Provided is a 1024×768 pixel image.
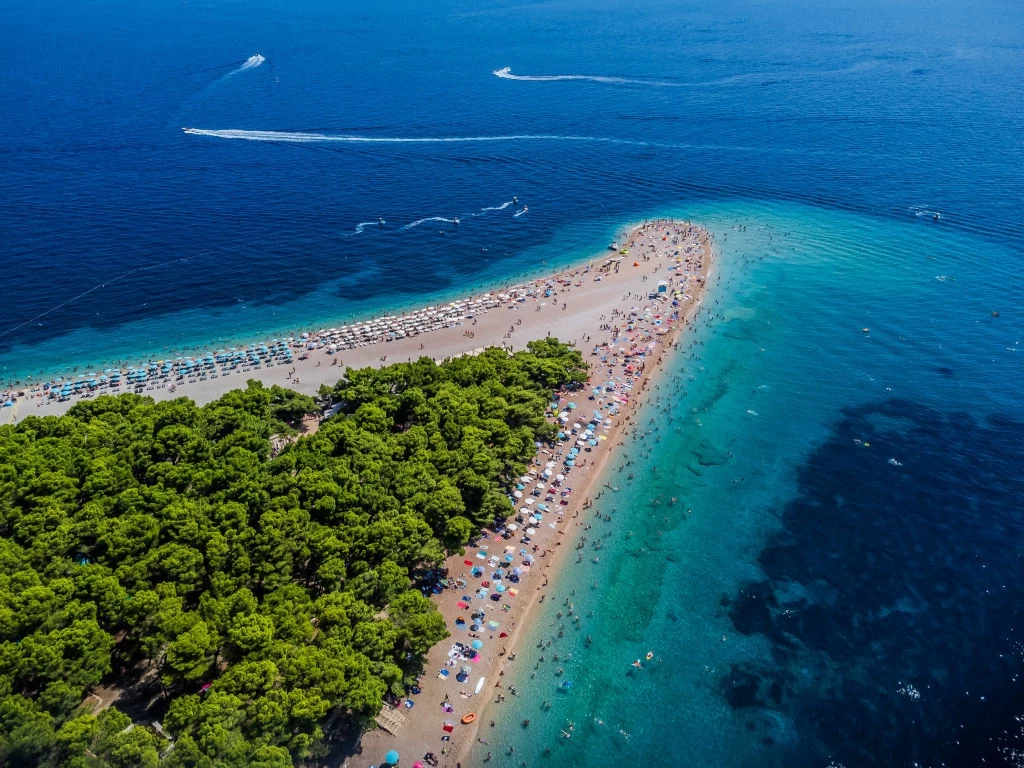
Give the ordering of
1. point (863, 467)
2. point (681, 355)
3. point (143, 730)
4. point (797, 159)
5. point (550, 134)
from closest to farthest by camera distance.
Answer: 1. point (143, 730)
2. point (863, 467)
3. point (681, 355)
4. point (797, 159)
5. point (550, 134)

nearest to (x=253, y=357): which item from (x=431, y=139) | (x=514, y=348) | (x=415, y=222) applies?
(x=514, y=348)

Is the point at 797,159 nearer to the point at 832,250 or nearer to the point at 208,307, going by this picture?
the point at 832,250

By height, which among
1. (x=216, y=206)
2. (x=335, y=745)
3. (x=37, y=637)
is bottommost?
(x=335, y=745)

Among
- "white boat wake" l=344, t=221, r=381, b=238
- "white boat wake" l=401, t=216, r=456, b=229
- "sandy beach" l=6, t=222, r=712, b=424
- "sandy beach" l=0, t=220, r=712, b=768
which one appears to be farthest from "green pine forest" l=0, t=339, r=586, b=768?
"white boat wake" l=401, t=216, r=456, b=229

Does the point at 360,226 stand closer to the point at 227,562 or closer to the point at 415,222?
the point at 415,222

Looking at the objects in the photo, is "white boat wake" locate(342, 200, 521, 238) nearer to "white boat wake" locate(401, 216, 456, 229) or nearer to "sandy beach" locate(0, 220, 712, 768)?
"white boat wake" locate(401, 216, 456, 229)

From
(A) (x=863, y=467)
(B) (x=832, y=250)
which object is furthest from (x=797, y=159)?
(A) (x=863, y=467)
